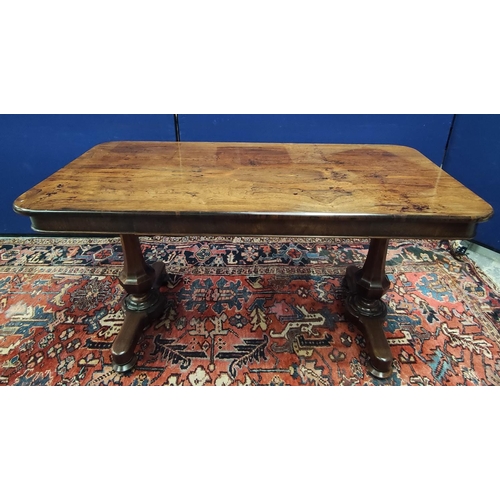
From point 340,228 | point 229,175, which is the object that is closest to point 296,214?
point 340,228

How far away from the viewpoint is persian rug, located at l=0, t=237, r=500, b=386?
4.59ft

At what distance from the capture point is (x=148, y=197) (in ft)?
3.68

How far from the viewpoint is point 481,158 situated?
206cm

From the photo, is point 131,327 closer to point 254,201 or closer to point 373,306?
point 254,201

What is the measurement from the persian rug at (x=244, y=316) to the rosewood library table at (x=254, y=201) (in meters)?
0.14

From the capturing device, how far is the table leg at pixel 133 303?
1395 mm

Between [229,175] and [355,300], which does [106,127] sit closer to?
[229,175]

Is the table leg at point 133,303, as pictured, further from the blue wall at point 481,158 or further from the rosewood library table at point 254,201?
the blue wall at point 481,158

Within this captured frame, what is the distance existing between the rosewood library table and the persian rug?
0.14 metres

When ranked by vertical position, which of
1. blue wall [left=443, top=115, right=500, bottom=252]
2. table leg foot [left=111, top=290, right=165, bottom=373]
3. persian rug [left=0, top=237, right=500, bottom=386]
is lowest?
persian rug [left=0, top=237, right=500, bottom=386]

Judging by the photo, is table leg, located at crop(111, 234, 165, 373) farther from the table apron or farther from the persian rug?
the table apron

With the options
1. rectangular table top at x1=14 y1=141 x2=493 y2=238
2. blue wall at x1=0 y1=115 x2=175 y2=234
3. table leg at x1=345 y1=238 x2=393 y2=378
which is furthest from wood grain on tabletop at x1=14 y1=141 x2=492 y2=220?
blue wall at x1=0 y1=115 x2=175 y2=234

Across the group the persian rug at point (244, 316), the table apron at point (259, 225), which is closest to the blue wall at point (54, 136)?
the persian rug at point (244, 316)

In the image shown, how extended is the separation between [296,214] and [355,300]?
740mm
